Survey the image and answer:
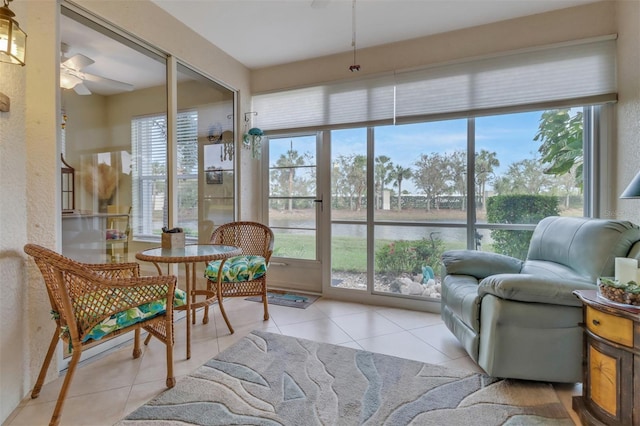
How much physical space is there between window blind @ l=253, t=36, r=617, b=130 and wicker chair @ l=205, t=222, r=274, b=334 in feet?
4.42

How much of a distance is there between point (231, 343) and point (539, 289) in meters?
2.09

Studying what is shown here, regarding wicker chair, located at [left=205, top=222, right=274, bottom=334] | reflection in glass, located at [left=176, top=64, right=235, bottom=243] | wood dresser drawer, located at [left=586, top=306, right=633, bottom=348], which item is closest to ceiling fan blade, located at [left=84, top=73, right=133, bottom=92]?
reflection in glass, located at [left=176, top=64, right=235, bottom=243]

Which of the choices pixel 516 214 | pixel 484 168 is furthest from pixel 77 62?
pixel 516 214

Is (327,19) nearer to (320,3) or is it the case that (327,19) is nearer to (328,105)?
(320,3)

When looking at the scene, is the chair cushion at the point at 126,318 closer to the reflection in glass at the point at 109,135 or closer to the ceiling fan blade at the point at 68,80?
the reflection in glass at the point at 109,135

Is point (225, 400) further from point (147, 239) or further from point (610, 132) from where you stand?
point (610, 132)

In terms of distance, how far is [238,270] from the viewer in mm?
2633

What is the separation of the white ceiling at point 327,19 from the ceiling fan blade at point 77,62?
0.76 meters

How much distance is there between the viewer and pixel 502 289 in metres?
1.70

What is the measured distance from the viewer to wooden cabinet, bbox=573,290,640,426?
125cm

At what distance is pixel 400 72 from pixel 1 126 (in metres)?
3.02

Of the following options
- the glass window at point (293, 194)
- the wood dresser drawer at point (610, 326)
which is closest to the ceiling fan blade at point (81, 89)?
the glass window at point (293, 194)

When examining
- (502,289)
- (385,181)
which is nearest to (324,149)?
(385,181)

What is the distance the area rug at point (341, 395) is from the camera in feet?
4.88
